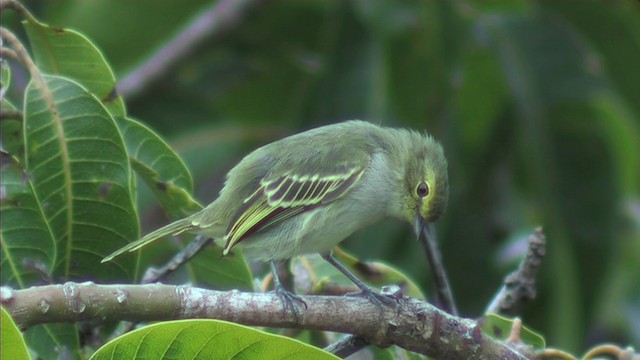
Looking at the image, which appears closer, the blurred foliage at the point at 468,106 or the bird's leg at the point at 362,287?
the bird's leg at the point at 362,287

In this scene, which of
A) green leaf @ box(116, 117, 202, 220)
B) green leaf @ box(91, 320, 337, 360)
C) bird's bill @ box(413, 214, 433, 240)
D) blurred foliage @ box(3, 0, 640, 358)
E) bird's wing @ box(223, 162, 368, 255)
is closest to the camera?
green leaf @ box(91, 320, 337, 360)

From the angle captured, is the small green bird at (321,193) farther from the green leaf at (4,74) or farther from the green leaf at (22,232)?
the green leaf at (4,74)

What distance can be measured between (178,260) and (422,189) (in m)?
1.11

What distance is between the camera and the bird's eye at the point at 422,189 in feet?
14.2

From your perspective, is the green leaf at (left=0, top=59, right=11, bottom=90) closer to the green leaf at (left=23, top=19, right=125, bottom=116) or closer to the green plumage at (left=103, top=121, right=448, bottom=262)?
the green leaf at (left=23, top=19, right=125, bottom=116)

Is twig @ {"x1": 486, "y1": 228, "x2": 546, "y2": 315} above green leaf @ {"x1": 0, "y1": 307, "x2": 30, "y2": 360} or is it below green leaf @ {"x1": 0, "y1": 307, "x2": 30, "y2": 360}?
below

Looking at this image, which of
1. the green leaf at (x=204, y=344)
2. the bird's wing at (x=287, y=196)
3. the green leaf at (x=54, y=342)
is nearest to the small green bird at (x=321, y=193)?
the bird's wing at (x=287, y=196)

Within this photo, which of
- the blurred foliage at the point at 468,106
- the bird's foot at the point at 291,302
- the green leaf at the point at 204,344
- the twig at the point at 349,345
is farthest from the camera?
the blurred foliage at the point at 468,106

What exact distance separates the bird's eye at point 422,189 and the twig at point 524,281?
58 cm

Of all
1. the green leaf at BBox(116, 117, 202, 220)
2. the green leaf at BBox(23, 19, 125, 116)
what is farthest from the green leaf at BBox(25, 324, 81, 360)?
the green leaf at BBox(23, 19, 125, 116)

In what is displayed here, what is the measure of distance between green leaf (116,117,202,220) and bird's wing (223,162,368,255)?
213 millimetres

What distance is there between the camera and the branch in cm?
272

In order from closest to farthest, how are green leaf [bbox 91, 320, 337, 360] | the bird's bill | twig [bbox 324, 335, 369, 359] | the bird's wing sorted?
1. green leaf [bbox 91, 320, 337, 360]
2. twig [bbox 324, 335, 369, 359]
3. the bird's wing
4. the bird's bill

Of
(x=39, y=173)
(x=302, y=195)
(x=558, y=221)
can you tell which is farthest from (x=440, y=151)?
(x=558, y=221)
